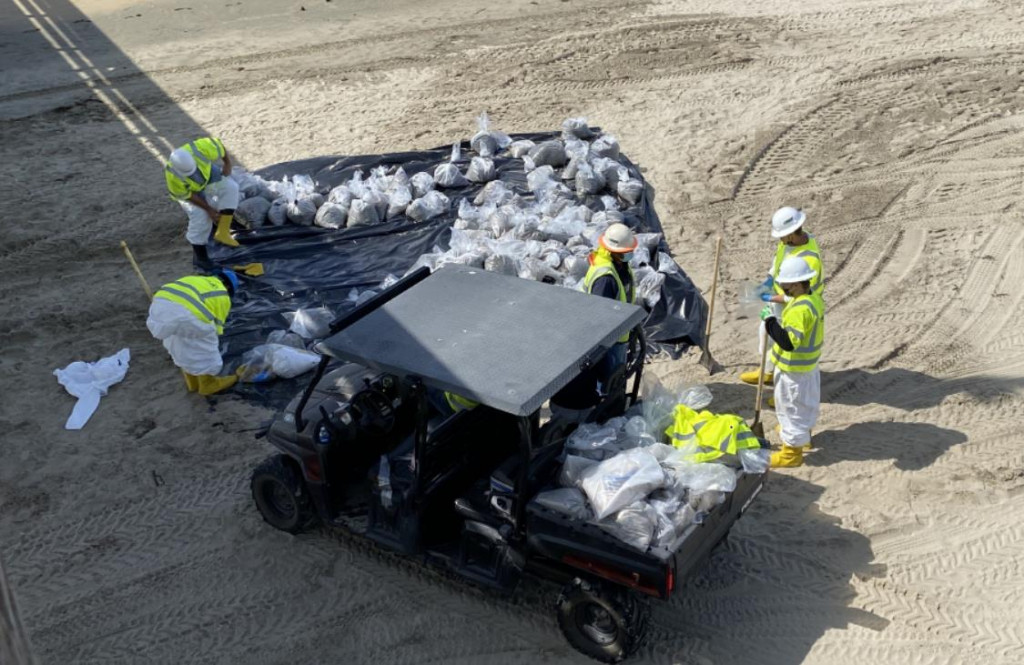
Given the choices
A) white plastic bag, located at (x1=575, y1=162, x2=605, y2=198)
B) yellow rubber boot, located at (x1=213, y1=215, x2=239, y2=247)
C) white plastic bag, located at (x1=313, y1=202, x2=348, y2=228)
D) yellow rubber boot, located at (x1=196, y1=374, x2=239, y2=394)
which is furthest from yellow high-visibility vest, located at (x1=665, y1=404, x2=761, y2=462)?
yellow rubber boot, located at (x1=213, y1=215, x2=239, y2=247)

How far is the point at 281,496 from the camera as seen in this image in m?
6.78

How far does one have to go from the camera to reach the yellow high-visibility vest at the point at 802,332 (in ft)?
22.6

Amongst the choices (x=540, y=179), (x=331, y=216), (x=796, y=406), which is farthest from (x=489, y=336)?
(x=540, y=179)

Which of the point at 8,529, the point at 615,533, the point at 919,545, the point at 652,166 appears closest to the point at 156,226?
the point at 8,529

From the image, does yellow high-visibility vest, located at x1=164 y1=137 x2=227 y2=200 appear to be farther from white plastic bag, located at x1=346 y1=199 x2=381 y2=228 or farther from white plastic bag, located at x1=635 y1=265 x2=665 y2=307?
white plastic bag, located at x1=635 y1=265 x2=665 y2=307

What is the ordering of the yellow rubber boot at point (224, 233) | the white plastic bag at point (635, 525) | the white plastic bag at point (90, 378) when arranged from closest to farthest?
the white plastic bag at point (635, 525) → the white plastic bag at point (90, 378) → the yellow rubber boot at point (224, 233)

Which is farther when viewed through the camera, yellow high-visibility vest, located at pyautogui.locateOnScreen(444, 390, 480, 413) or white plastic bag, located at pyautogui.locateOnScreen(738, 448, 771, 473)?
yellow high-visibility vest, located at pyautogui.locateOnScreen(444, 390, 480, 413)

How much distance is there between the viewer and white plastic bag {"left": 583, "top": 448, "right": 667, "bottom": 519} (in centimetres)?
534

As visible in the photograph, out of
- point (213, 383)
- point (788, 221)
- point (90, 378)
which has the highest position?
point (788, 221)

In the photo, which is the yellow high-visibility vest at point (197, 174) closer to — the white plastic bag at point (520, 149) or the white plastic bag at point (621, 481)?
the white plastic bag at point (520, 149)

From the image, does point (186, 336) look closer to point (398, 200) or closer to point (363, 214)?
point (363, 214)

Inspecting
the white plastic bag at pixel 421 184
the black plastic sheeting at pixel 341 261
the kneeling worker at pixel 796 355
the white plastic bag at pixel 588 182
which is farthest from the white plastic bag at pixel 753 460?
the white plastic bag at pixel 421 184

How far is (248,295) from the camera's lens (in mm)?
9953

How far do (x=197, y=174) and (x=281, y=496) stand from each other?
15.2 ft
